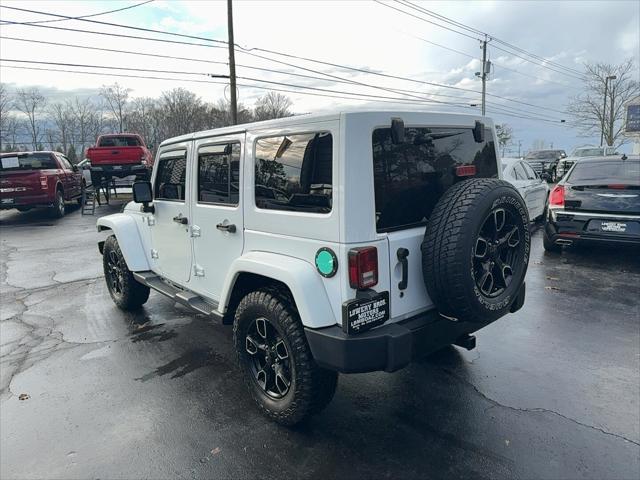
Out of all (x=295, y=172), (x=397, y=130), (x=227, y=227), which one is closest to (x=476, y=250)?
A: (x=397, y=130)

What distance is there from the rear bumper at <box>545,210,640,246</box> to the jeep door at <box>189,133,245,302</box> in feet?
17.9

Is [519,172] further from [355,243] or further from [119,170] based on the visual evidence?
[119,170]

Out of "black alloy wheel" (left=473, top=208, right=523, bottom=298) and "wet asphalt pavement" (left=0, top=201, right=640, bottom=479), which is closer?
"wet asphalt pavement" (left=0, top=201, right=640, bottom=479)

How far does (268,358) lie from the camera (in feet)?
9.62

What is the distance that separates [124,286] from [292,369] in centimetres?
319

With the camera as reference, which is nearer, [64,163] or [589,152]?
[64,163]

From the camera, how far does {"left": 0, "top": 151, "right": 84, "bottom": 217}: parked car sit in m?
12.4

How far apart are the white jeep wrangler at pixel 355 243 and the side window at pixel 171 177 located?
673mm

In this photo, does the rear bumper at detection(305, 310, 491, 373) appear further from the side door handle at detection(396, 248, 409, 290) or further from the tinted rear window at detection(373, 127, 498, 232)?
the tinted rear window at detection(373, 127, 498, 232)

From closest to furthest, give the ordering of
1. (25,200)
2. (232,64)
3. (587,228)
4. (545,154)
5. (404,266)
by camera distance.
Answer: (404,266), (587,228), (25,200), (232,64), (545,154)

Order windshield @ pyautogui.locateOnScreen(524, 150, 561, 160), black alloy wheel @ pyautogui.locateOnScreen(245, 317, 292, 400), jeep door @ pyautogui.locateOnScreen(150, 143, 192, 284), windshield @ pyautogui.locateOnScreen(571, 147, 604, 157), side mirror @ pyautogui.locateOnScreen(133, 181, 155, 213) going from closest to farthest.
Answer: black alloy wheel @ pyautogui.locateOnScreen(245, 317, 292, 400) < jeep door @ pyautogui.locateOnScreen(150, 143, 192, 284) < side mirror @ pyautogui.locateOnScreen(133, 181, 155, 213) < windshield @ pyautogui.locateOnScreen(571, 147, 604, 157) < windshield @ pyautogui.locateOnScreen(524, 150, 561, 160)

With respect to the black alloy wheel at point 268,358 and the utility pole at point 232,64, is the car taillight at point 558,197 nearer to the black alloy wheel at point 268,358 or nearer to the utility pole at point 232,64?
the black alloy wheel at point 268,358

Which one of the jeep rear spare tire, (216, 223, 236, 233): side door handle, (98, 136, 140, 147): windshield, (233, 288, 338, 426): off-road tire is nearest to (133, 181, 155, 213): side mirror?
(216, 223, 236, 233): side door handle

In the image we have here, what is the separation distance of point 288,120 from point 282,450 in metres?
2.06
